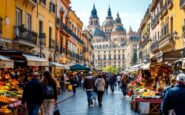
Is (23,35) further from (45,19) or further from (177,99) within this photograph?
(177,99)

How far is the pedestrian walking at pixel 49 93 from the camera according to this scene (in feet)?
39.9

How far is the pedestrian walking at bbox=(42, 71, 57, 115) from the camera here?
1215cm

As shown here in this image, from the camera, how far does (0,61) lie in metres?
14.4

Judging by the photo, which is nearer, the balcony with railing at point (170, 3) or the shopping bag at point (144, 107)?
the shopping bag at point (144, 107)

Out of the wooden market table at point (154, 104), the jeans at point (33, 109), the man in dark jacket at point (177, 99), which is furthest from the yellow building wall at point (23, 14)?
the man in dark jacket at point (177, 99)

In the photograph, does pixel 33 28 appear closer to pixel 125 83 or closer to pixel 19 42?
pixel 19 42

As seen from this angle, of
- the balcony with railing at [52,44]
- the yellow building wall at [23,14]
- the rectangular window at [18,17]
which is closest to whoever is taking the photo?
the yellow building wall at [23,14]

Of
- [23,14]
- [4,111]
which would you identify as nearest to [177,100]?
[4,111]

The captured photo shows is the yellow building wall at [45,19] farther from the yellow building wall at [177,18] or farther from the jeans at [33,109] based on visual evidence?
the jeans at [33,109]

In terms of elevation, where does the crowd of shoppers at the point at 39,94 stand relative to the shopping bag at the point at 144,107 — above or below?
above

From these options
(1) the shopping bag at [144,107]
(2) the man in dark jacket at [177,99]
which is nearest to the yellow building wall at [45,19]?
(1) the shopping bag at [144,107]

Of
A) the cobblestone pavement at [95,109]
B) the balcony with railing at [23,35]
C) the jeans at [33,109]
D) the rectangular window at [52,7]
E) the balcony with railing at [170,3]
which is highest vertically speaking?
the rectangular window at [52,7]

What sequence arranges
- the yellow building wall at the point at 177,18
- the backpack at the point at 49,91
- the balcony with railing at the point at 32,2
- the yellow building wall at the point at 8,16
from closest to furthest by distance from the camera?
the backpack at the point at 49,91 < the yellow building wall at the point at 8,16 < the balcony with railing at the point at 32,2 < the yellow building wall at the point at 177,18

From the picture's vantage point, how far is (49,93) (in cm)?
1216
